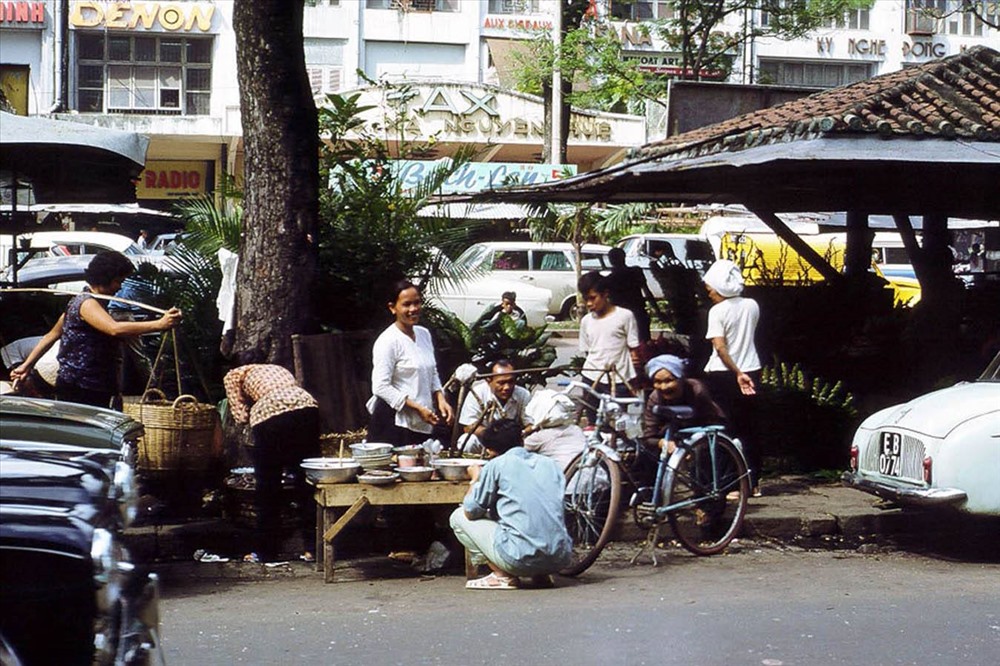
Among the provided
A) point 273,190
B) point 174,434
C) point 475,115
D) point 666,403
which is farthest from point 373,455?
point 475,115

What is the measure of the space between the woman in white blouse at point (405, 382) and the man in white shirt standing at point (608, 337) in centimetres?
163

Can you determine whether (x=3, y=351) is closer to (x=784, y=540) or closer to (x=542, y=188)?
(x=542, y=188)

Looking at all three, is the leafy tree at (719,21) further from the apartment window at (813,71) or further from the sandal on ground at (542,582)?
the sandal on ground at (542,582)

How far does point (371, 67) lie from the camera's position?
3950 centimetres

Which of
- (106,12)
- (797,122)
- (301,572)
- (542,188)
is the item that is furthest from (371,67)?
(301,572)

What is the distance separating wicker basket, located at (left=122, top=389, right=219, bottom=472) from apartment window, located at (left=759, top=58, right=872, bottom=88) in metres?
38.0

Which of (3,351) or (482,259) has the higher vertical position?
(482,259)

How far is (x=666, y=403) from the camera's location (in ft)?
29.3

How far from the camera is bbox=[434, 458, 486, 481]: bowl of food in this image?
806cm

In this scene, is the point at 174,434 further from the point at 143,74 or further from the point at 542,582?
the point at 143,74

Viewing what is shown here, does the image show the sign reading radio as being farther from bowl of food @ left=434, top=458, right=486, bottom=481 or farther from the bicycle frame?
bowl of food @ left=434, top=458, right=486, bottom=481

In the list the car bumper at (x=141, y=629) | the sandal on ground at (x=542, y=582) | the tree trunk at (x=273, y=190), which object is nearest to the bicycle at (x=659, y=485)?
the sandal on ground at (x=542, y=582)

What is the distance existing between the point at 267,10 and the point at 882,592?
573 centimetres

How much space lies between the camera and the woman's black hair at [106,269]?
27.5 feet
